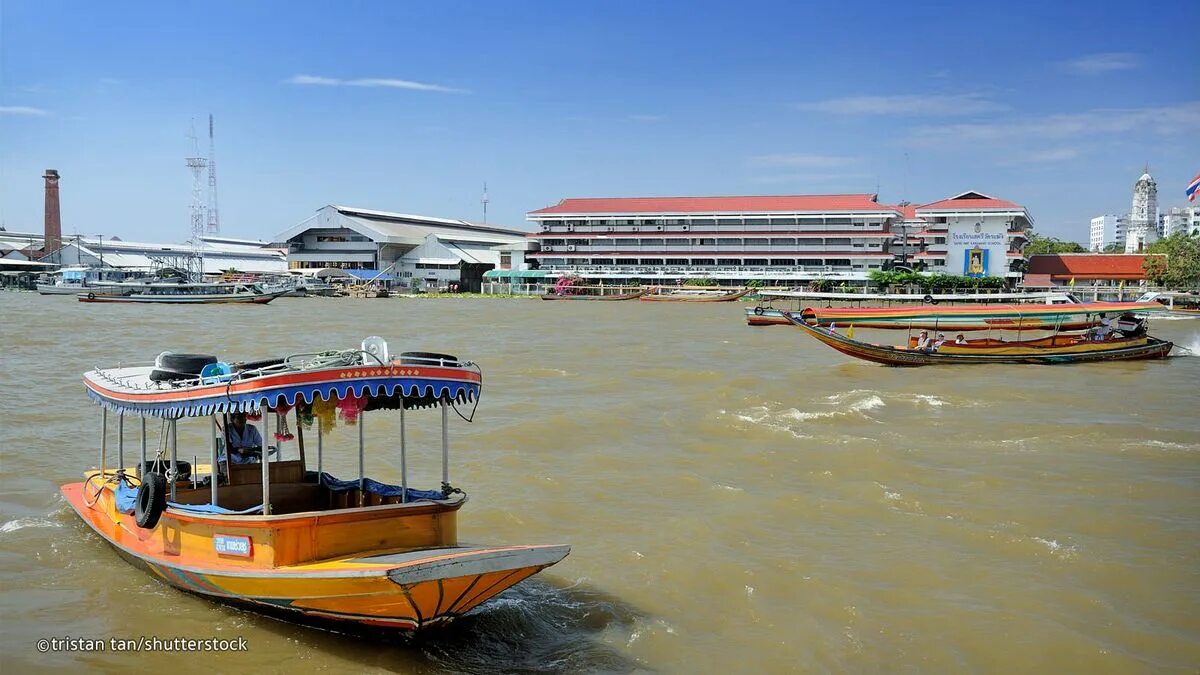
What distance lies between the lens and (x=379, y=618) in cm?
555

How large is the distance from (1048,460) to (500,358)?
1302cm

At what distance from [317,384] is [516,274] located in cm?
5659

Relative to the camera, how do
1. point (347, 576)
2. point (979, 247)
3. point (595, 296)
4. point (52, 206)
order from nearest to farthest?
point (347, 576), point (979, 247), point (595, 296), point (52, 206)

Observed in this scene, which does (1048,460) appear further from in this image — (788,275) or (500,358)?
(788,275)

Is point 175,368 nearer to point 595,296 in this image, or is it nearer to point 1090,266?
point 595,296

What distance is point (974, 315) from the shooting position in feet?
75.1

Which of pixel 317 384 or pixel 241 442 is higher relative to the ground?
pixel 317 384

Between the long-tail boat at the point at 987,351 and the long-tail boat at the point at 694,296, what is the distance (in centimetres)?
3053

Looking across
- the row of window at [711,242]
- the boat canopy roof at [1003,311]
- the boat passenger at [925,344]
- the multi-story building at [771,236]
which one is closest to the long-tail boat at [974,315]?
the boat canopy roof at [1003,311]

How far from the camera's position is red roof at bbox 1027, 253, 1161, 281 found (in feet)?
176

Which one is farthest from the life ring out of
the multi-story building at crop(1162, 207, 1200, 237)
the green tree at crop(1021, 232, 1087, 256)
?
the multi-story building at crop(1162, 207, 1200, 237)

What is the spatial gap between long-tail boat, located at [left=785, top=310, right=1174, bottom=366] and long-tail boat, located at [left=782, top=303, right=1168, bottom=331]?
2.64 ft

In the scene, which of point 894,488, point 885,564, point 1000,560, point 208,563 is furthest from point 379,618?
point 894,488

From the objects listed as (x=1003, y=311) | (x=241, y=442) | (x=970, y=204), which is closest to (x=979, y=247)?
(x=970, y=204)
